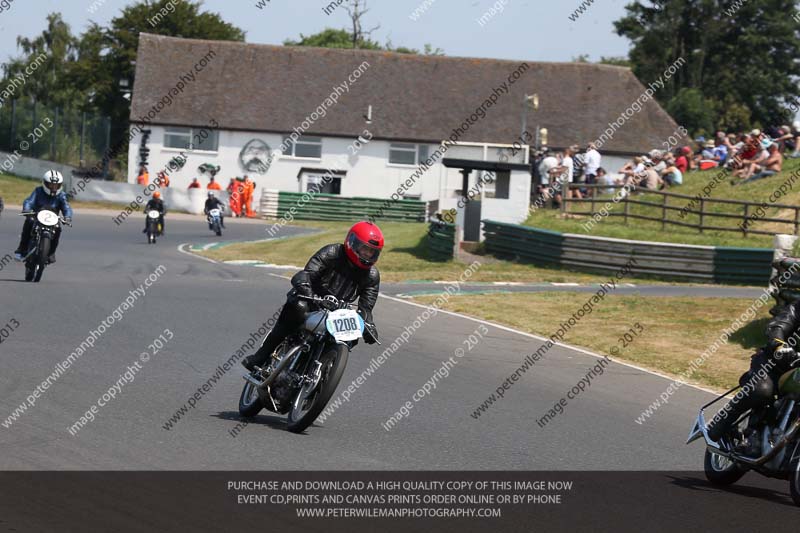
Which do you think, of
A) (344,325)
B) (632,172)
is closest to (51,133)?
(632,172)

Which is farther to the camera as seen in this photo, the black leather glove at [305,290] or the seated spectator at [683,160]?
the seated spectator at [683,160]

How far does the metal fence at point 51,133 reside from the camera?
191 ft

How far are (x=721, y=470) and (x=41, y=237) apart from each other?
13.3m

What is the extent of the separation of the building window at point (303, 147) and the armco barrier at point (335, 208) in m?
8.16

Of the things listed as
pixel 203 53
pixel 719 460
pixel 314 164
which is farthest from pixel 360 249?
pixel 203 53

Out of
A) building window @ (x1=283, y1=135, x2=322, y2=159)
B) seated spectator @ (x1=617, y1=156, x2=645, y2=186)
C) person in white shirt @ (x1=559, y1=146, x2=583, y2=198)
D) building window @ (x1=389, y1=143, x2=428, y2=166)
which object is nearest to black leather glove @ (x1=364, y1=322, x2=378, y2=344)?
person in white shirt @ (x1=559, y1=146, x2=583, y2=198)

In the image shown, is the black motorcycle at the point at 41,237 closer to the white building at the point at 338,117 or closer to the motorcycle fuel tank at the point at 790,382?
the motorcycle fuel tank at the point at 790,382

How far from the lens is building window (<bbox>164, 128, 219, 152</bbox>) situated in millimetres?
58156

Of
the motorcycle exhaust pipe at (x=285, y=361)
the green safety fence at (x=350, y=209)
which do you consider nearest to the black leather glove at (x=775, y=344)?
the motorcycle exhaust pipe at (x=285, y=361)

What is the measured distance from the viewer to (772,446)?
8.10m

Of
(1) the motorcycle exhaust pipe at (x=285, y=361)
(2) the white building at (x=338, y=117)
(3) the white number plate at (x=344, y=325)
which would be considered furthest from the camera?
(2) the white building at (x=338, y=117)

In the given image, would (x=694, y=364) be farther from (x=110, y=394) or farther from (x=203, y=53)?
(x=203, y=53)
